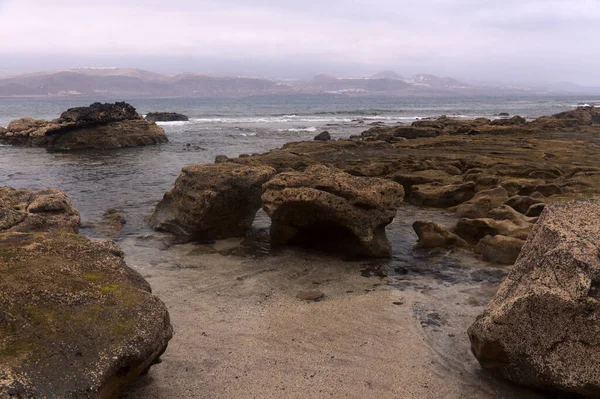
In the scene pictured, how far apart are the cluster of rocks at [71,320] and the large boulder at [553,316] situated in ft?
10.8

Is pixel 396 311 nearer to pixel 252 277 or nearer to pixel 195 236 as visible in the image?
pixel 252 277

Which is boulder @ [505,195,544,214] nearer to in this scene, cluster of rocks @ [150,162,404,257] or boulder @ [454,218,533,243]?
boulder @ [454,218,533,243]

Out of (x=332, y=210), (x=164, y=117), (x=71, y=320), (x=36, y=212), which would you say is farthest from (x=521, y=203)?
(x=164, y=117)

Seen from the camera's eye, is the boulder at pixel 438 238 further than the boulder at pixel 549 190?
No

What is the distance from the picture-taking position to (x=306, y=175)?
974 centimetres

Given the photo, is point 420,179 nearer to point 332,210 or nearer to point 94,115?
point 332,210

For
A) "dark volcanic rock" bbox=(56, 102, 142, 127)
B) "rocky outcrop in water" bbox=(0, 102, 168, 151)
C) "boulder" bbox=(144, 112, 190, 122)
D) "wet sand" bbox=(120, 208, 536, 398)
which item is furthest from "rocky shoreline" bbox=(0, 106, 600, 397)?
"boulder" bbox=(144, 112, 190, 122)

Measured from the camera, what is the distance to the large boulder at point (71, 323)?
12.2 feet

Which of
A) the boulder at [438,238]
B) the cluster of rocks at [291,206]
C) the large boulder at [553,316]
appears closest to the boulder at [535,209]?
the boulder at [438,238]

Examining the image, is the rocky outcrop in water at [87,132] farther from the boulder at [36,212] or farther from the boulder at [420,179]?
the boulder at [420,179]

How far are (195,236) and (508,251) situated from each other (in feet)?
19.7

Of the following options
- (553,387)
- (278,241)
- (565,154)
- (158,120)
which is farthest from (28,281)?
(158,120)

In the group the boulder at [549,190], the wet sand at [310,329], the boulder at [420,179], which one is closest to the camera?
the wet sand at [310,329]

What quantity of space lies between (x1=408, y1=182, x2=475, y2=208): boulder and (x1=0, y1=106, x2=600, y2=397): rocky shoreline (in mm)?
30
